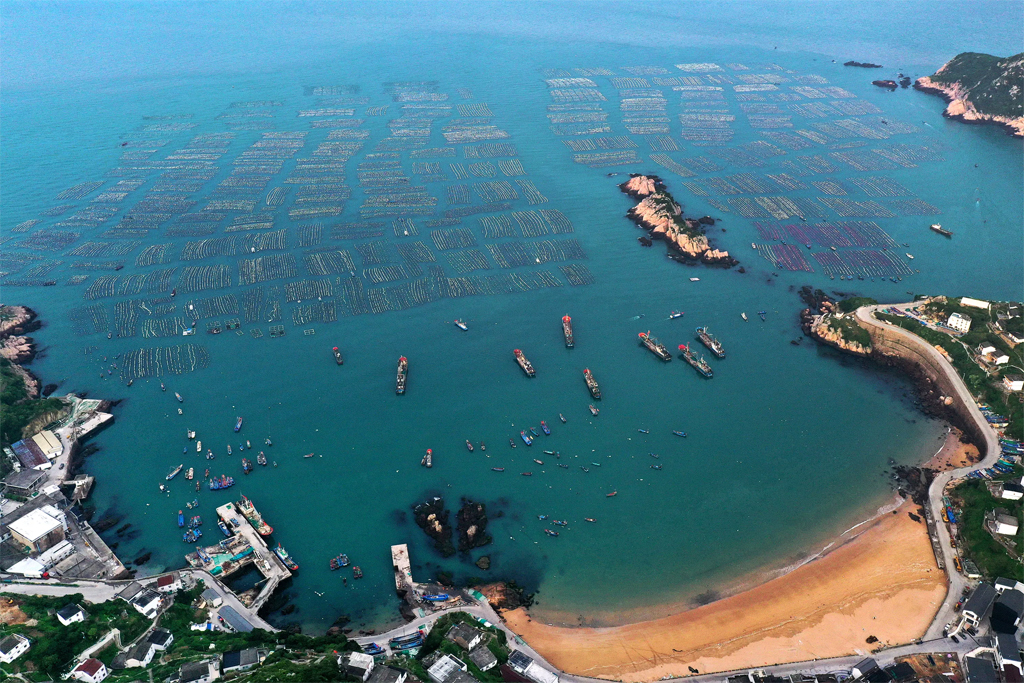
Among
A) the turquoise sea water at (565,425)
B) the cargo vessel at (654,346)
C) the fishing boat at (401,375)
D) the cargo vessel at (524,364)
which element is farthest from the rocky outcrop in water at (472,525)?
the cargo vessel at (654,346)

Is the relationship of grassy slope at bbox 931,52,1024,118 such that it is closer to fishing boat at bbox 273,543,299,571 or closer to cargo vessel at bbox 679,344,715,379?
cargo vessel at bbox 679,344,715,379

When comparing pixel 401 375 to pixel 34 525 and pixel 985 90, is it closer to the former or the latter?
pixel 34 525

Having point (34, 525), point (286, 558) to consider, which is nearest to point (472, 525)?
point (286, 558)

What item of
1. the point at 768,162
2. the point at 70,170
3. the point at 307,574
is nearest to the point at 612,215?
the point at 768,162

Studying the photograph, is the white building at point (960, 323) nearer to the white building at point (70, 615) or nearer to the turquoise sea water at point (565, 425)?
the turquoise sea water at point (565, 425)

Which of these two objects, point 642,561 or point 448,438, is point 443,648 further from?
point 448,438
